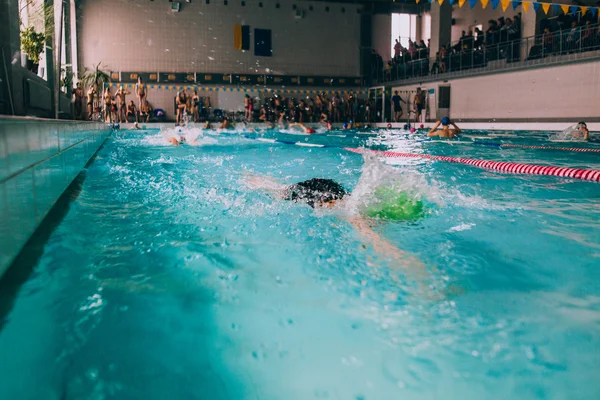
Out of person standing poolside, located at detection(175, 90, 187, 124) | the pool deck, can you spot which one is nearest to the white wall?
the pool deck

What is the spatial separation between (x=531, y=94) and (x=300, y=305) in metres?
18.2

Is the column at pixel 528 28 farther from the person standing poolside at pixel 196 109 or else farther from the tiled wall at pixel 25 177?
the tiled wall at pixel 25 177

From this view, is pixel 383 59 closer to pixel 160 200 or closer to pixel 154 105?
pixel 154 105

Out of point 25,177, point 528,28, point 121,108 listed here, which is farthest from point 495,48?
point 25,177

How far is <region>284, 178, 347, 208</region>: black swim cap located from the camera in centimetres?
417

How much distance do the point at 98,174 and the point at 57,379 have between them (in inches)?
213

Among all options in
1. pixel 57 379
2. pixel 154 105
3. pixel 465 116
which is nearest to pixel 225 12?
pixel 154 105

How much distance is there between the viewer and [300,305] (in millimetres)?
2225

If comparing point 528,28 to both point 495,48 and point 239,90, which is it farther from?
point 239,90

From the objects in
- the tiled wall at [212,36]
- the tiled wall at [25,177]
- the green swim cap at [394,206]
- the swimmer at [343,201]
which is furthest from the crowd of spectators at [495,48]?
the tiled wall at [25,177]

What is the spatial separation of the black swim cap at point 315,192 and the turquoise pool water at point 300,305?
0.47 feet

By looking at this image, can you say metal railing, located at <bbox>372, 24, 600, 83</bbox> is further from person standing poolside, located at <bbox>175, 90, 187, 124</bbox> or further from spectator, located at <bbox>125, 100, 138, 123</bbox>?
spectator, located at <bbox>125, 100, 138, 123</bbox>

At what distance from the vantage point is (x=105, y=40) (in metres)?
21.8

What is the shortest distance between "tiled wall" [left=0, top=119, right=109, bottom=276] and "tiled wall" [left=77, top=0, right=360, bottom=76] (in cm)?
2002
